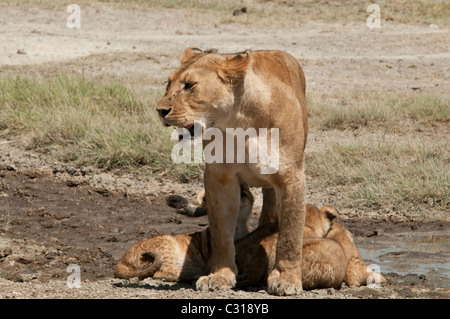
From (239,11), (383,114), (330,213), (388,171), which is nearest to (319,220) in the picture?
(330,213)

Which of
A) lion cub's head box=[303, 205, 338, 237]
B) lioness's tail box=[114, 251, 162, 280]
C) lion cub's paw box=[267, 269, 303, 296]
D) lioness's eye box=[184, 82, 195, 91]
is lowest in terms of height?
lioness's tail box=[114, 251, 162, 280]

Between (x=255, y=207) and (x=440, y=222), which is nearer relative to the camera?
(x=440, y=222)

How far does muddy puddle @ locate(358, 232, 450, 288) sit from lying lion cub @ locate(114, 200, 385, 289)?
18.1 inches

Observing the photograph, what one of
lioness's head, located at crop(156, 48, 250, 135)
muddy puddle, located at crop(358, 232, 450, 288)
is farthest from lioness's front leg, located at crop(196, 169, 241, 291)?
muddy puddle, located at crop(358, 232, 450, 288)

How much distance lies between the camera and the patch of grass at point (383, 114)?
10.7m

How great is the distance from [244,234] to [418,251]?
1508 millimetres

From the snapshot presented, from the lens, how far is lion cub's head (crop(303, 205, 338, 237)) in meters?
6.26

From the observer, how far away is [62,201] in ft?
27.2

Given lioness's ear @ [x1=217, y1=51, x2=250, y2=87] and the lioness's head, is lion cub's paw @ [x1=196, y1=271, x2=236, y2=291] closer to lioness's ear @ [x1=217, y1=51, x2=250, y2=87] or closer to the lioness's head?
the lioness's head

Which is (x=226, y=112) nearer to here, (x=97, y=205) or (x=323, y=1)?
(x=97, y=205)

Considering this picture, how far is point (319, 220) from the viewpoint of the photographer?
630 centimetres

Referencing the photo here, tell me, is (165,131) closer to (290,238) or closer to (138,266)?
(138,266)

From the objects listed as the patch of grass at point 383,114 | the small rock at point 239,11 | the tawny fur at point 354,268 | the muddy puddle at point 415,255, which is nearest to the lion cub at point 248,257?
the tawny fur at point 354,268

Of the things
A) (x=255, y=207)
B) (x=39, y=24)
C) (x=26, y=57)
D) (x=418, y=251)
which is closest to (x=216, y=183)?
(x=418, y=251)
